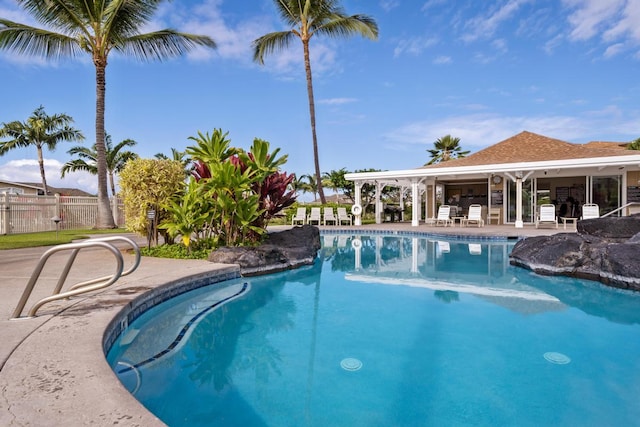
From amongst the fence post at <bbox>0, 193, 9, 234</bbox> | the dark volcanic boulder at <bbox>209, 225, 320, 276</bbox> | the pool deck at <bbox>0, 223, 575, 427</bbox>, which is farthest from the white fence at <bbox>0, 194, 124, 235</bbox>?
the pool deck at <bbox>0, 223, 575, 427</bbox>

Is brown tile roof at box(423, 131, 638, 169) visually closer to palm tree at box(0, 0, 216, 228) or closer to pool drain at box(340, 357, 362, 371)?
palm tree at box(0, 0, 216, 228)

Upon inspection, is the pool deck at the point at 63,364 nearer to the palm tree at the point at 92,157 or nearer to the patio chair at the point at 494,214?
the patio chair at the point at 494,214

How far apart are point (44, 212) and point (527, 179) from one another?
23251 mm

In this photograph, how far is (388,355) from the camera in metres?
3.86

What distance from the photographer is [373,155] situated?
35406 millimetres

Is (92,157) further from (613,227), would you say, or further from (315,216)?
(613,227)

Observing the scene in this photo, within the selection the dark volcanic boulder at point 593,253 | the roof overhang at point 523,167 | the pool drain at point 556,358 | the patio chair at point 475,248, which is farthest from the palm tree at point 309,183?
the pool drain at point 556,358

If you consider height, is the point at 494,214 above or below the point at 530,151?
below

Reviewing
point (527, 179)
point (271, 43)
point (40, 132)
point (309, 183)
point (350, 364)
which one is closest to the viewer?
point (350, 364)

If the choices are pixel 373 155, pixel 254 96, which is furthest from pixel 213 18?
pixel 373 155

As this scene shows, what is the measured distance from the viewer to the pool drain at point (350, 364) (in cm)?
354

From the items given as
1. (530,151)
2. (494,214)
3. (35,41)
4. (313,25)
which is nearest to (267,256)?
(35,41)

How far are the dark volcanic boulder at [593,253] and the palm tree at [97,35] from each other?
16.3 m

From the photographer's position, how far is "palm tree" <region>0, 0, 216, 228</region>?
14.7m
